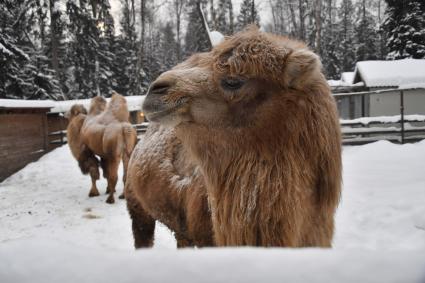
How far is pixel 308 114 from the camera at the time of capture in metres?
2.30

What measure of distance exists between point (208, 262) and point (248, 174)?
174cm

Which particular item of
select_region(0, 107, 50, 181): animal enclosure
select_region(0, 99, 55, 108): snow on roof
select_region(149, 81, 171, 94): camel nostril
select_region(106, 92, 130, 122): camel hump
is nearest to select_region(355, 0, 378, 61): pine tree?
select_region(0, 99, 55, 108): snow on roof

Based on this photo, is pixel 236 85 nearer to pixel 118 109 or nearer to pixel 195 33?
pixel 118 109

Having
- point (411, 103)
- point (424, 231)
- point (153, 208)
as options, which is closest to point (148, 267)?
point (153, 208)

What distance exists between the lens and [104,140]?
8961 millimetres

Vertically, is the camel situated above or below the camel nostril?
below

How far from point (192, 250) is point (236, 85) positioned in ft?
5.66

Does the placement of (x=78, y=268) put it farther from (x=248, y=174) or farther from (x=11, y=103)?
(x=11, y=103)

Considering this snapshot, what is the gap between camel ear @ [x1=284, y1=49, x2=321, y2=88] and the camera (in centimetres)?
215

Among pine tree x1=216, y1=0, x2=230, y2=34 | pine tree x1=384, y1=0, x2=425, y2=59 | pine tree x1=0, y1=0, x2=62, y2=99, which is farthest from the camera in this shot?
pine tree x1=216, y1=0, x2=230, y2=34

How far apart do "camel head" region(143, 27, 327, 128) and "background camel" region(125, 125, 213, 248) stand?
2.52 ft

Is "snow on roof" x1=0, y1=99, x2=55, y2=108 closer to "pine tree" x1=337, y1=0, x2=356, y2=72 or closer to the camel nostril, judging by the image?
the camel nostril

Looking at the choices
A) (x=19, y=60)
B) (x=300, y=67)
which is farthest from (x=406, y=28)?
(x=19, y=60)

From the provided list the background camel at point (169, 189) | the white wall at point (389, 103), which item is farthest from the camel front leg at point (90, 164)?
the white wall at point (389, 103)
